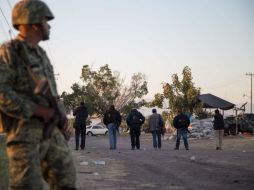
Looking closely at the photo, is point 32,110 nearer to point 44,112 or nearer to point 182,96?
point 44,112

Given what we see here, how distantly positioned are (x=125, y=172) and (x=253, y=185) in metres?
2.92

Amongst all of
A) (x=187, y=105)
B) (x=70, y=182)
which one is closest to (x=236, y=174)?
(x=70, y=182)

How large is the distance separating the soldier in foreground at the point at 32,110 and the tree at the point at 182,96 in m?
36.5

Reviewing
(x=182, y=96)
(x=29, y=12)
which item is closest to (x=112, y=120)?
(x=29, y=12)

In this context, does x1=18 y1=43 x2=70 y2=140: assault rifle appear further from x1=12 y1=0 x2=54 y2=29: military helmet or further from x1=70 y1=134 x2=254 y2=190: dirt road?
Result: x1=70 y1=134 x2=254 y2=190: dirt road

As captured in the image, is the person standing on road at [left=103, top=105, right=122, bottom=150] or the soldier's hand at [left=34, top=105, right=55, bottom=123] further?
the person standing on road at [left=103, top=105, right=122, bottom=150]

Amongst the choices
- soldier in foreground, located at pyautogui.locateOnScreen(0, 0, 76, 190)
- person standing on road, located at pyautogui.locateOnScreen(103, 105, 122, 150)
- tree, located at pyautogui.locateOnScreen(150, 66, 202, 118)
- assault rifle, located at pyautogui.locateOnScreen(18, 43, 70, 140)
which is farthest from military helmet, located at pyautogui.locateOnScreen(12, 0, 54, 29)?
tree, located at pyautogui.locateOnScreen(150, 66, 202, 118)

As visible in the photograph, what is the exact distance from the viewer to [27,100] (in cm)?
332

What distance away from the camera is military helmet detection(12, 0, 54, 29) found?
11.4 ft

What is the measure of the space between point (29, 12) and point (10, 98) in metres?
0.66

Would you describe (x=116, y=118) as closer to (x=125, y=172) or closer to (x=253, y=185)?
(x=125, y=172)

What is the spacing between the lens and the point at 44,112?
336 cm

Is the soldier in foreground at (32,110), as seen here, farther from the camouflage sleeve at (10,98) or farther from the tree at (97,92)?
the tree at (97,92)

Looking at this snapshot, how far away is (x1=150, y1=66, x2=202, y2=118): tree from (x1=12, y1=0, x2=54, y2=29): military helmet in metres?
36.6
